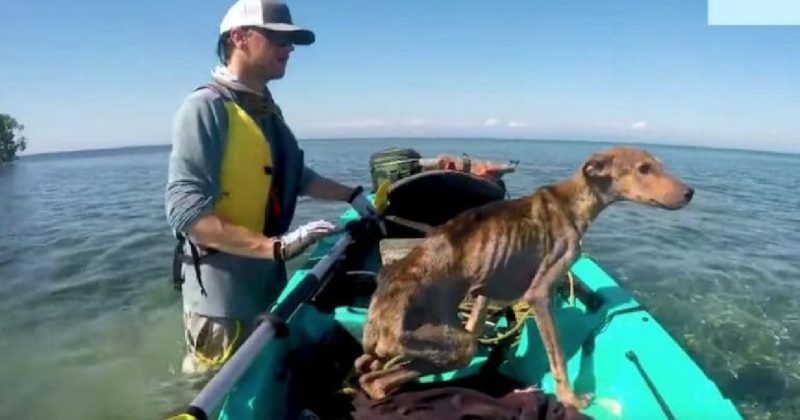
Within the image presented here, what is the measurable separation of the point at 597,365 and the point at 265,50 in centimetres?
341

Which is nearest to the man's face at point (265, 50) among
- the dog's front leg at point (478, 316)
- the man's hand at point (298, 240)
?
the man's hand at point (298, 240)

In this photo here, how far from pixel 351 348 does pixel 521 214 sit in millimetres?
1856

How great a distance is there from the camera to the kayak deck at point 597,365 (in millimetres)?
3783

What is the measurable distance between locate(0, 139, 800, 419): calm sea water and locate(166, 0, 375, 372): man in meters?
2.61

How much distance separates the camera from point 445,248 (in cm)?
455


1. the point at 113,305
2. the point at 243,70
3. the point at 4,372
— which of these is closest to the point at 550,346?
the point at 243,70

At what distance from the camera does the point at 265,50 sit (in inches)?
182

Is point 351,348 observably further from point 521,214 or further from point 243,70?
point 243,70

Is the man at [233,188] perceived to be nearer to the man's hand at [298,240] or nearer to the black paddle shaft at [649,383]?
the man's hand at [298,240]

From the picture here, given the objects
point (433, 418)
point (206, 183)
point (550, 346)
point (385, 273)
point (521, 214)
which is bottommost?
point (433, 418)

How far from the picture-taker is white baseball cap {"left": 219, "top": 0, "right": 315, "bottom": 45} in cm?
448

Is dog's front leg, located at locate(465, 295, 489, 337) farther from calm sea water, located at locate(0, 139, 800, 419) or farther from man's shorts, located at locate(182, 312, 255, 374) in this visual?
calm sea water, located at locate(0, 139, 800, 419)

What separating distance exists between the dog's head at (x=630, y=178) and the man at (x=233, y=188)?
2225 millimetres

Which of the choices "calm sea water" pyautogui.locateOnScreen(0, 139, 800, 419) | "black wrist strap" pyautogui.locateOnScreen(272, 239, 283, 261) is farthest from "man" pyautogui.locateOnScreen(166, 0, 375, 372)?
"calm sea water" pyautogui.locateOnScreen(0, 139, 800, 419)
